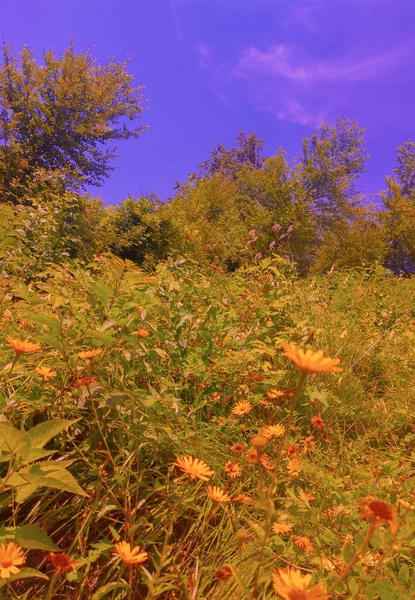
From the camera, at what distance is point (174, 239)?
10227mm

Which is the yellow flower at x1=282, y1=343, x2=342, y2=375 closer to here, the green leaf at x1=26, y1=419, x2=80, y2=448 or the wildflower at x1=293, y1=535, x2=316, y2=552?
the green leaf at x1=26, y1=419, x2=80, y2=448

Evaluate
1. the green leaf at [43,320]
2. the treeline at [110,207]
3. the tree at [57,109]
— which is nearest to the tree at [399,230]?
the treeline at [110,207]

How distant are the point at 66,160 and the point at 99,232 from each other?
4359mm

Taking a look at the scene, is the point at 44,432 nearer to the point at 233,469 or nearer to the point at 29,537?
the point at 29,537

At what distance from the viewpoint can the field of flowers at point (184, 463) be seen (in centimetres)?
73

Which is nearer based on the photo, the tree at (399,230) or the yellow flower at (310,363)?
the yellow flower at (310,363)

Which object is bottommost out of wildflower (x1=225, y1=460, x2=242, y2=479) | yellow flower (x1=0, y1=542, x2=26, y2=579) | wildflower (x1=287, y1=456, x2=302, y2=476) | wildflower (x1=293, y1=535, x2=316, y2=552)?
yellow flower (x1=0, y1=542, x2=26, y2=579)

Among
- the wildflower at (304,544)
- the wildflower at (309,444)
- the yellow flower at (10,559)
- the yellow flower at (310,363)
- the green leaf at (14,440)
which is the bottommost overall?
the yellow flower at (10,559)

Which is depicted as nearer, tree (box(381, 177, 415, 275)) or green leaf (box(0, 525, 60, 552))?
green leaf (box(0, 525, 60, 552))

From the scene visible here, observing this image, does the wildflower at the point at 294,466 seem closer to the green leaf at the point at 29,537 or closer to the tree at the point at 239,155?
the green leaf at the point at 29,537

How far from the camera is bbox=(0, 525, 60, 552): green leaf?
675 millimetres

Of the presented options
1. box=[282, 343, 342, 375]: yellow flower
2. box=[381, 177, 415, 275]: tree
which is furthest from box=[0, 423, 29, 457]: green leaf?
box=[381, 177, 415, 275]: tree

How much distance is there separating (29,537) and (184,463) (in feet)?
1.25

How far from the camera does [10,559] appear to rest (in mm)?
661
